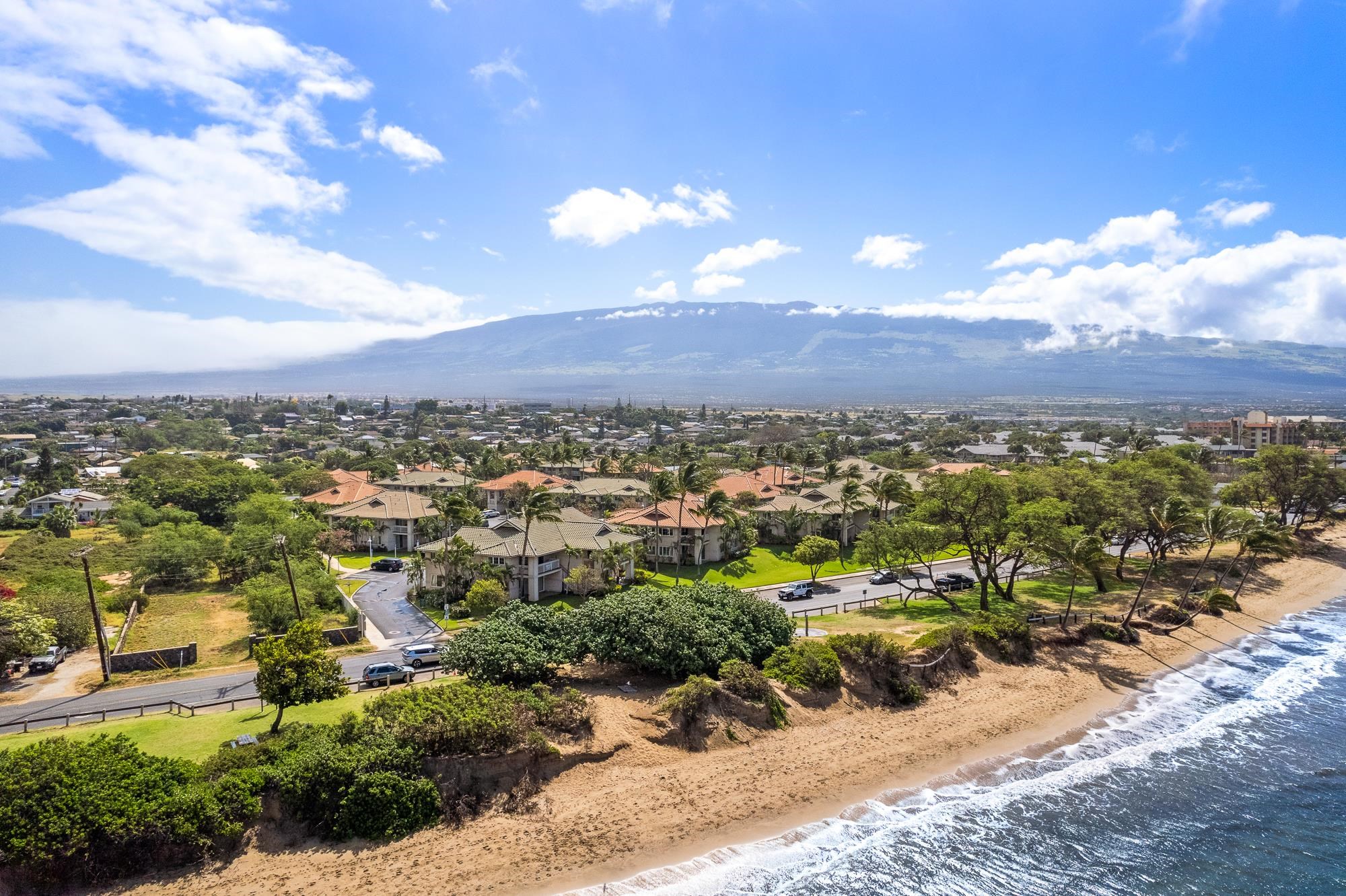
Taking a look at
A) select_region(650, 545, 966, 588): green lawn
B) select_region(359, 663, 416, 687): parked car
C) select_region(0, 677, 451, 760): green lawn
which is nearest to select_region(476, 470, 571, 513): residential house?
select_region(650, 545, 966, 588): green lawn

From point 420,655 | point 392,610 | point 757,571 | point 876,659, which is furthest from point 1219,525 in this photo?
point 392,610

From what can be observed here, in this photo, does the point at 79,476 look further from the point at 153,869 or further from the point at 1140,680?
the point at 1140,680

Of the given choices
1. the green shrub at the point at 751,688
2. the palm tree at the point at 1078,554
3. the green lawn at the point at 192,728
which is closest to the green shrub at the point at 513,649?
the green lawn at the point at 192,728

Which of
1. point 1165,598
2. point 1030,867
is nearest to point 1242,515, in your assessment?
point 1165,598

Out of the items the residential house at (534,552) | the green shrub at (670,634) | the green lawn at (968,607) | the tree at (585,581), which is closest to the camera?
the green shrub at (670,634)

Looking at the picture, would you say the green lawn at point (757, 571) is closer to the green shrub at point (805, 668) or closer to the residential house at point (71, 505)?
the green shrub at point (805, 668)

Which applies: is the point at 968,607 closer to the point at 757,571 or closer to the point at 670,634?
the point at 757,571

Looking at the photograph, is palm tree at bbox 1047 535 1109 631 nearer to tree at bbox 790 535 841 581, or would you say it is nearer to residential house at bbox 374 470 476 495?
tree at bbox 790 535 841 581
